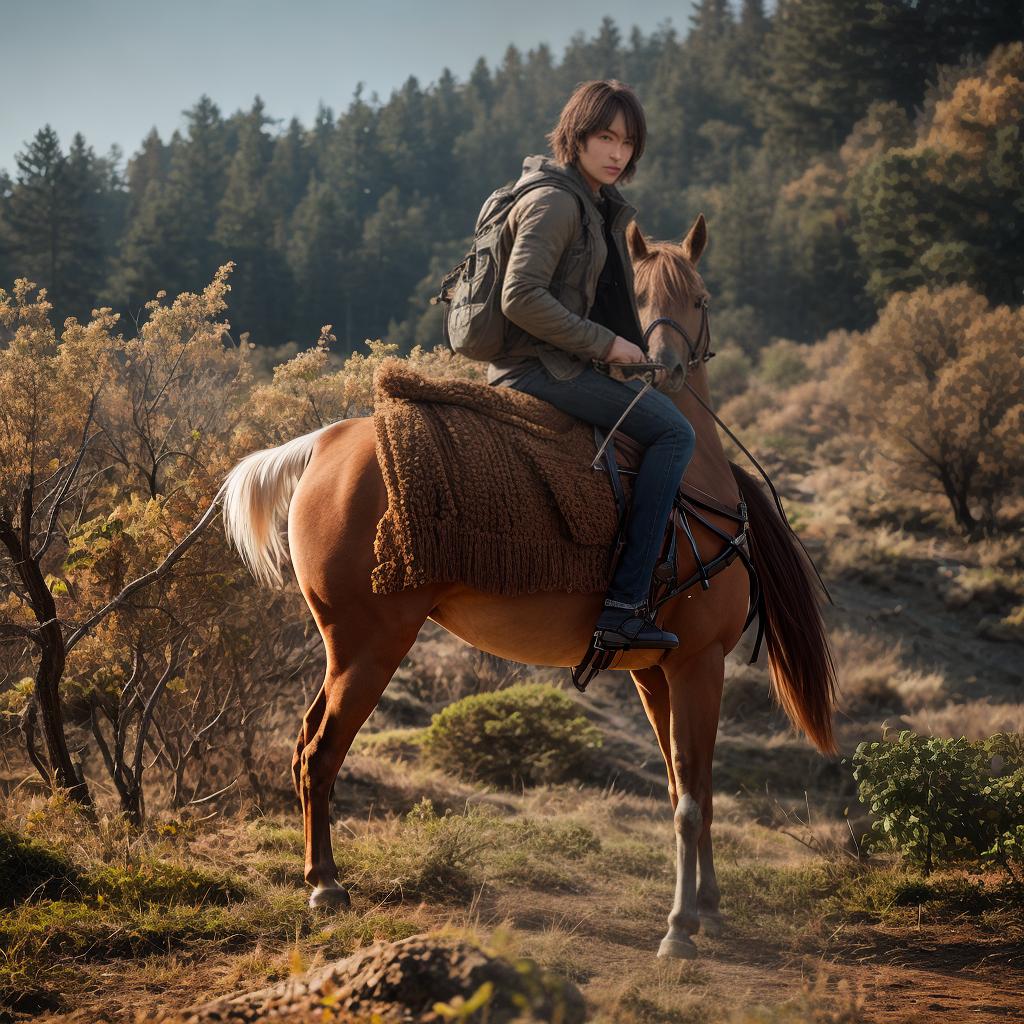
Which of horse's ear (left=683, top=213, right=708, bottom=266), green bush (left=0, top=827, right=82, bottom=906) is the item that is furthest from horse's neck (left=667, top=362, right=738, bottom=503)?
green bush (left=0, top=827, right=82, bottom=906)

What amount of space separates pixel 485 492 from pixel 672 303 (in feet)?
5.03

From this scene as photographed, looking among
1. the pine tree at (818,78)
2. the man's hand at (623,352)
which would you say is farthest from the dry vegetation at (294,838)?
the pine tree at (818,78)

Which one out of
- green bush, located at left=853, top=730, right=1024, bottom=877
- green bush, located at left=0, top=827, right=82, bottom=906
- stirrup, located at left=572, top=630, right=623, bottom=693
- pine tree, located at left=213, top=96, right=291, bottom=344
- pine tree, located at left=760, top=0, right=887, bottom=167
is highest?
pine tree, located at left=760, top=0, right=887, bottom=167

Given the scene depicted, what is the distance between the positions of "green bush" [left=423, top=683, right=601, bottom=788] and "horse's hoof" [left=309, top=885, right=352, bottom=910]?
494 centimetres

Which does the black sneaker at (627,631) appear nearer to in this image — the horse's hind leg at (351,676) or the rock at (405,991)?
the horse's hind leg at (351,676)

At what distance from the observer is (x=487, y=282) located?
15.8ft

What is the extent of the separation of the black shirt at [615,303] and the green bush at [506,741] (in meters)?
5.44

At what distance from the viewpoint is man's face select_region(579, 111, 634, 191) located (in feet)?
15.8

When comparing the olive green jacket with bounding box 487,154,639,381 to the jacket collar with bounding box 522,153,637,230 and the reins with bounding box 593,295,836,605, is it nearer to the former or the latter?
the jacket collar with bounding box 522,153,637,230

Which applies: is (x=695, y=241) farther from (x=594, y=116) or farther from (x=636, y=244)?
(x=594, y=116)

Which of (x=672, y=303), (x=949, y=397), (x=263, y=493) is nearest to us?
(x=263, y=493)

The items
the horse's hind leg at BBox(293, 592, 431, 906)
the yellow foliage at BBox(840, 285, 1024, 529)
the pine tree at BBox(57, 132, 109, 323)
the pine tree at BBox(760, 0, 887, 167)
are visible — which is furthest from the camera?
the pine tree at BBox(760, 0, 887, 167)

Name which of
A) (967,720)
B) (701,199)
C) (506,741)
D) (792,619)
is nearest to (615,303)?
(792,619)

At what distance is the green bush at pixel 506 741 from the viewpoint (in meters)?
9.84
